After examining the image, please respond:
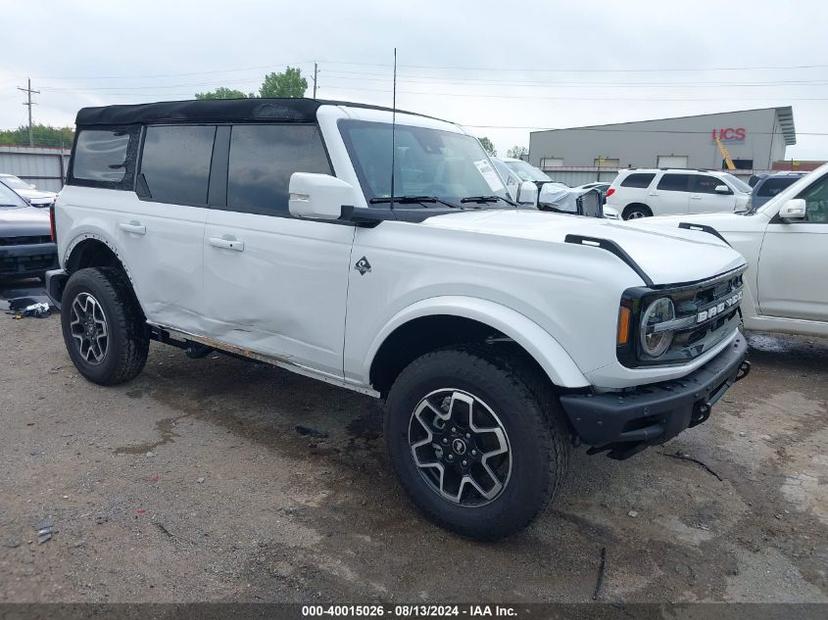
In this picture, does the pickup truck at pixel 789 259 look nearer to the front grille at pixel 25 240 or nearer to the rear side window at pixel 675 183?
the front grille at pixel 25 240

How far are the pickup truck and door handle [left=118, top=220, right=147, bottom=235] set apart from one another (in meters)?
4.03

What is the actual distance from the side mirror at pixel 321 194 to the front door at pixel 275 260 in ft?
0.76

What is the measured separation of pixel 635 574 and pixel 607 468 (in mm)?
1053

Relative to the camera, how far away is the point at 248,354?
3922 mm

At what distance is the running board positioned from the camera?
3.51 m

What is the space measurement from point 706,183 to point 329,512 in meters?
15.5

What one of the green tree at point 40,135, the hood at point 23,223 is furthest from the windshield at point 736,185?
the green tree at point 40,135

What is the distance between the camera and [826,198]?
5.54m

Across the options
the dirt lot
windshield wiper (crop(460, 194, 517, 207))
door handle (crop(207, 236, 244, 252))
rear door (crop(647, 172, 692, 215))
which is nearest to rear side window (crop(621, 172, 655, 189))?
rear door (crop(647, 172, 692, 215))

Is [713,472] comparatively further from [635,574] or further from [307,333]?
[307,333]

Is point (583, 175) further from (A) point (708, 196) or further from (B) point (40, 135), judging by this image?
(B) point (40, 135)

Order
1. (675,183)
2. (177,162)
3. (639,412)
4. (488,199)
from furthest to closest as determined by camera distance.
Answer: (675,183) → (177,162) → (488,199) → (639,412)

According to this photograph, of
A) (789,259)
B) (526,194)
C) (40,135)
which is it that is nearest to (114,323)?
(526,194)

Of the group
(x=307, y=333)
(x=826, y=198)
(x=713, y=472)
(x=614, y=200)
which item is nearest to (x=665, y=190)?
(x=614, y=200)
